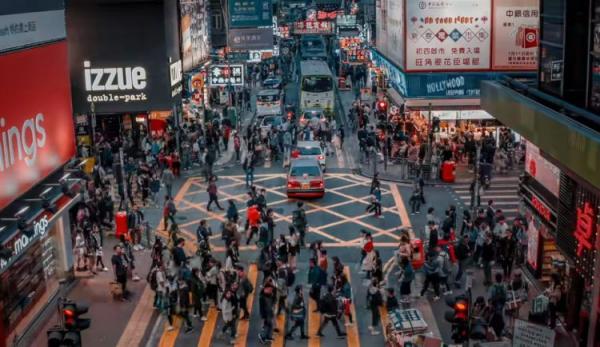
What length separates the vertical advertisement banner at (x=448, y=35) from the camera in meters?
33.1

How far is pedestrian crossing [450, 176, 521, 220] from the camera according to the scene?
28.3 meters

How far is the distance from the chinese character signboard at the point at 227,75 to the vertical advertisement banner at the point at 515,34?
1433cm

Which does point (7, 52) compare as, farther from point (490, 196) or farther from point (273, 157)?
point (273, 157)

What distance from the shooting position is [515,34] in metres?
33.2

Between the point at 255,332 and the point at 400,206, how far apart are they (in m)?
11.7

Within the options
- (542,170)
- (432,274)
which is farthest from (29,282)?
(542,170)

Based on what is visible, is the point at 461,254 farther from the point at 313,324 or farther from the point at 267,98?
the point at 267,98

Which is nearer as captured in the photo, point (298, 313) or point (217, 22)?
point (298, 313)

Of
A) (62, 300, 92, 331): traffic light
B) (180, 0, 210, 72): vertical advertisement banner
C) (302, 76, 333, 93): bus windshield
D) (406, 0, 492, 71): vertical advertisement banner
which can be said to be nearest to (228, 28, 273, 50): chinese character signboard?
(180, 0, 210, 72): vertical advertisement banner

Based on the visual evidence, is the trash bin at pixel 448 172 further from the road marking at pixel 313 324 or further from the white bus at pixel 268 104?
the white bus at pixel 268 104

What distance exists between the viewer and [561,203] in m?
18.2

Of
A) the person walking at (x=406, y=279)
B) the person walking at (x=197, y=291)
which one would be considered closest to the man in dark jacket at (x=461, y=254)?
the person walking at (x=406, y=279)

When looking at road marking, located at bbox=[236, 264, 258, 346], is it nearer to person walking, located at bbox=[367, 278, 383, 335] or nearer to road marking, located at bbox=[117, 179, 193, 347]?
road marking, located at bbox=[117, 179, 193, 347]

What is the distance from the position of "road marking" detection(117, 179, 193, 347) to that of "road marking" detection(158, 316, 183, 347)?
454mm
